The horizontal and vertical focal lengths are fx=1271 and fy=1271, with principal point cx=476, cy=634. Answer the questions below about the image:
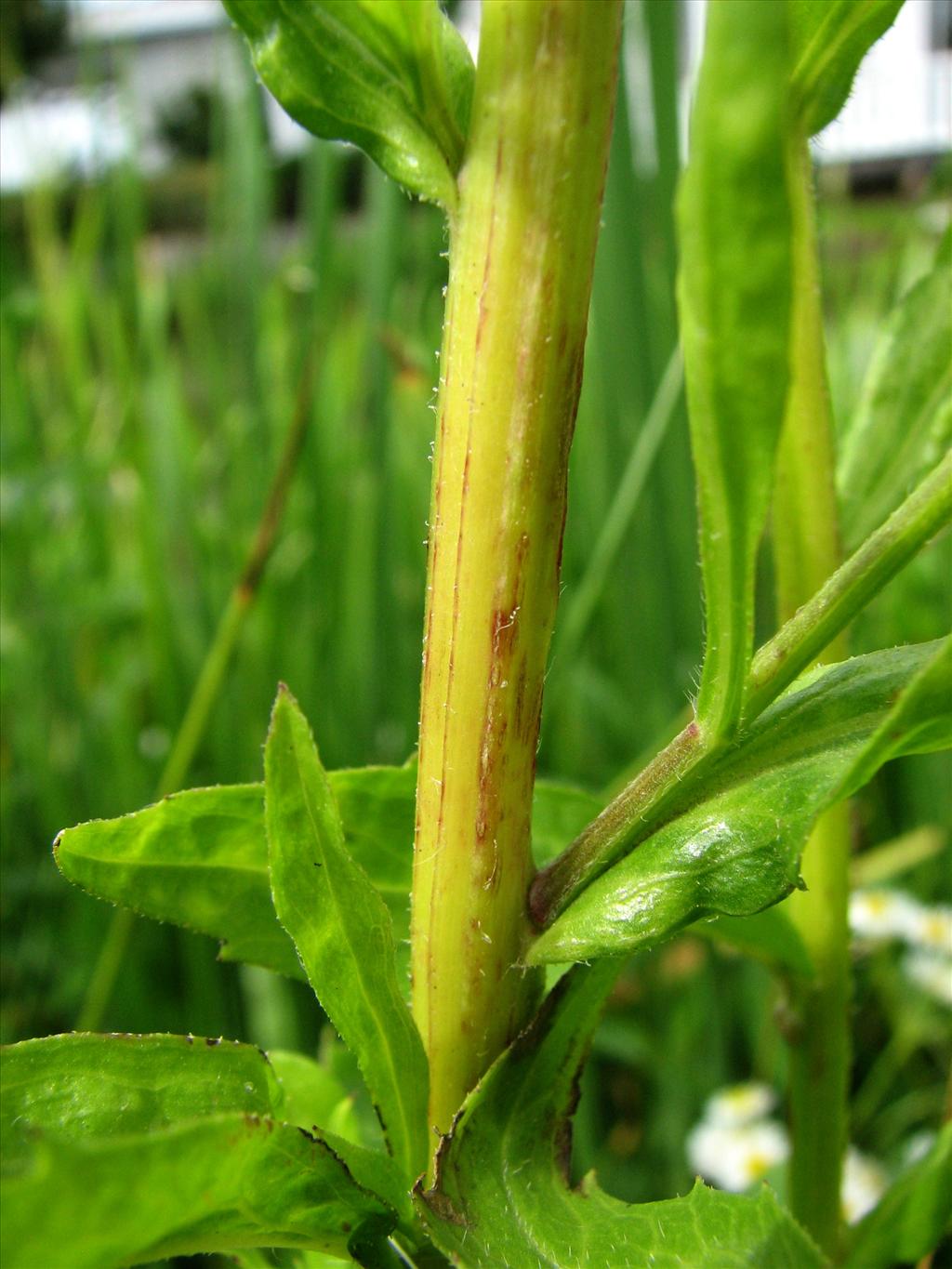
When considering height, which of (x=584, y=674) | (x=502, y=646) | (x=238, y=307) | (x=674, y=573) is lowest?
(x=584, y=674)

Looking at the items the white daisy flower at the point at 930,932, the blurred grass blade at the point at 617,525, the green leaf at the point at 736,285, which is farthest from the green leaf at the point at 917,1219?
the white daisy flower at the point at 930,932

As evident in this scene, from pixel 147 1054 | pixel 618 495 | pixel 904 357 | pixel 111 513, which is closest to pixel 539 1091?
pixel 147 1054

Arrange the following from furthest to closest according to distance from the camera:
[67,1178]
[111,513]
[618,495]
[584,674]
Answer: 1. [111,513]
2. [584,674]
3. [618,495]
4. [67,1178]

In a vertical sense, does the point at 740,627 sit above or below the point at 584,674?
above

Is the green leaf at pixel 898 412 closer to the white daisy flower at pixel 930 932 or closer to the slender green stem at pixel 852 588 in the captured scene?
the slender green stem at pixel 852 588

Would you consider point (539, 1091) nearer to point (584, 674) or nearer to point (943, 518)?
point (943, 518)

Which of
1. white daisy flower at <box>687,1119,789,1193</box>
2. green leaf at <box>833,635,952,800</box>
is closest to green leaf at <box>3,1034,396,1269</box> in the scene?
green leaf at <box>833,635,952,800</box>

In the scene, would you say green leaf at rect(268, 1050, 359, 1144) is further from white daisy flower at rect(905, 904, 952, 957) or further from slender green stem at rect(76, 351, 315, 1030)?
white daisy flower at rect(905, 904, 952, 957)

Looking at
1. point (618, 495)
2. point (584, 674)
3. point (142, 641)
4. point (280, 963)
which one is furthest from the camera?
point (142, 641)

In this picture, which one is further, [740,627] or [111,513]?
[111,513]

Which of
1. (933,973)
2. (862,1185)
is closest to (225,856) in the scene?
(862,1185)
